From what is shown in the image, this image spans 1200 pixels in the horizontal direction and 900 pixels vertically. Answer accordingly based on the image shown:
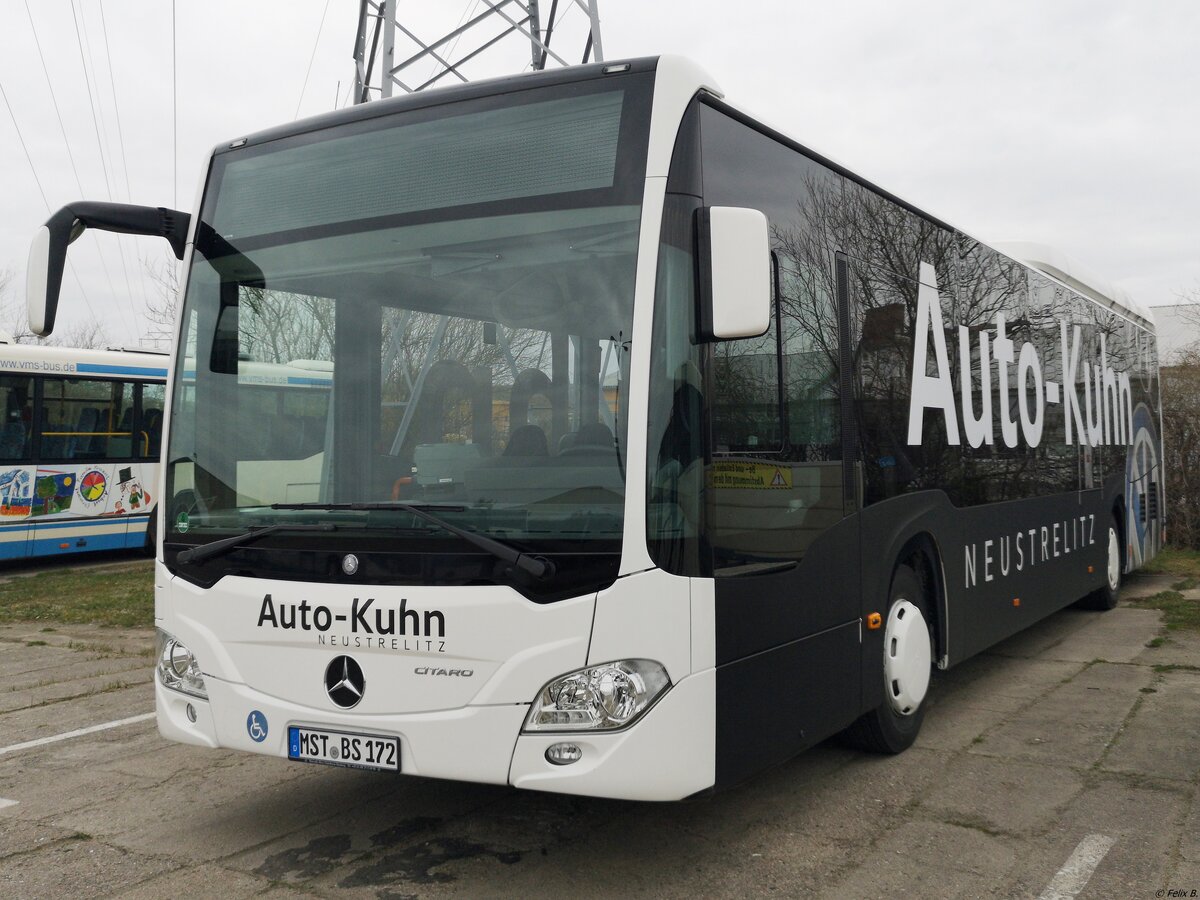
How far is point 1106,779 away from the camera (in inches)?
221

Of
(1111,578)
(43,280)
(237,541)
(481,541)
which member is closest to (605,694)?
(481,541)

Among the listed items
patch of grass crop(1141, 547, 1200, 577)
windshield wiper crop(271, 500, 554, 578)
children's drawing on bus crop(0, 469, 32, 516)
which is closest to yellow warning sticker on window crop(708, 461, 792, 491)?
windshield wiper crop(271, 500, 554, 578)

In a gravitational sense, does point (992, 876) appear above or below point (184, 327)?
below

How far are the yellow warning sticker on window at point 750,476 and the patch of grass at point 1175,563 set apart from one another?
37.2 ft

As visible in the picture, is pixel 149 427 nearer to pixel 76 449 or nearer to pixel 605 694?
pixel 76 449

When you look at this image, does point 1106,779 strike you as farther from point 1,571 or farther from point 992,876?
point 1,571

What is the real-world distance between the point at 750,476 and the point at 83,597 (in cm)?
1081

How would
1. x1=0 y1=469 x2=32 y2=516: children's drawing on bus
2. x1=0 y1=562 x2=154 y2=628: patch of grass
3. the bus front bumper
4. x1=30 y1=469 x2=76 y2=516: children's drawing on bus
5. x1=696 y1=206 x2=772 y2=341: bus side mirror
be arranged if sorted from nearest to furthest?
the bus front bumper
x1=696 y1=206 x2=772 y2=341: bus side mirror
x1=0 y1=562 x2=154 y2=628: patch of grass
x1=0 y1=469 x2=32 y2=516: children's drawing on bus
x1=30 y1=469 x2=76 y2=516: children's drawing on bus

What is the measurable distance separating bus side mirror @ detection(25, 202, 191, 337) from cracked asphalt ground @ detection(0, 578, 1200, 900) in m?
2.18

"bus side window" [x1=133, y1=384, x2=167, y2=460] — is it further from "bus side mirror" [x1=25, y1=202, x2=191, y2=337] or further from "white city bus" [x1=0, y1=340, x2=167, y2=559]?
"bus side mirror" [x1=25, y1=202, x2=191, y2=337]

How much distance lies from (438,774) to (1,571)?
576 inches

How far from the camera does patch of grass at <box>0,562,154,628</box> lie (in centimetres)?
1170

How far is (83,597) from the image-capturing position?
43.4ft

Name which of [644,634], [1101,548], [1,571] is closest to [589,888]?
[644,634]
